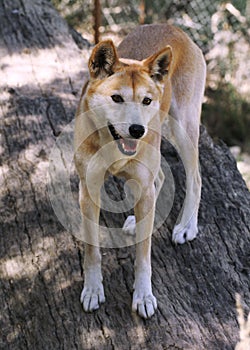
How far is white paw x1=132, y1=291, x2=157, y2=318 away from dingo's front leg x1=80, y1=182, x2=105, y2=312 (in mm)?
223

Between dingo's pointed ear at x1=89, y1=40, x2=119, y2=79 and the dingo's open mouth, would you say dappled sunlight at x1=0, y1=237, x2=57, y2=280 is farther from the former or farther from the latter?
dingo's pointed ear at x1=89, y1=40, x2=119, y2=79

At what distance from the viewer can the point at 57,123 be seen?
5133 mm

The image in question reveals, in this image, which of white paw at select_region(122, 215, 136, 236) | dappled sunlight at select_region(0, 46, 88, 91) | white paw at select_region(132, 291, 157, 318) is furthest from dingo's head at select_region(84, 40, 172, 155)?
dappled sunlight at select_region(0, 46, 88, 91)

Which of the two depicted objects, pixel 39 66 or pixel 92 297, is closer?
pixel 92 297

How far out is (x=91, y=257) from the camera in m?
3.57

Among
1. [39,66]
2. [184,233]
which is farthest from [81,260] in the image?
[39,66]

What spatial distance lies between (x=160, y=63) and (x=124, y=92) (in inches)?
15.9

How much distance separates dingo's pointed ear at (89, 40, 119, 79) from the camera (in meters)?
3.14

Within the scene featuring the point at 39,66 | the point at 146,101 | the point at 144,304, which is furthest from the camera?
the point at 39,66

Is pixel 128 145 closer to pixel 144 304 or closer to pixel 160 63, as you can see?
pixel 160 63

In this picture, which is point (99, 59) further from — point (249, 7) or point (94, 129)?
point (249, 7)

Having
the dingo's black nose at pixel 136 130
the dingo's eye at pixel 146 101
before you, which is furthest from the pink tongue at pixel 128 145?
the dingo's eye at pixel 146 101

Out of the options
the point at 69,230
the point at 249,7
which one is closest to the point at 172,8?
the point at 249,7

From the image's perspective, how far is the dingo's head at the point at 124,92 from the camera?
10.0 feet
